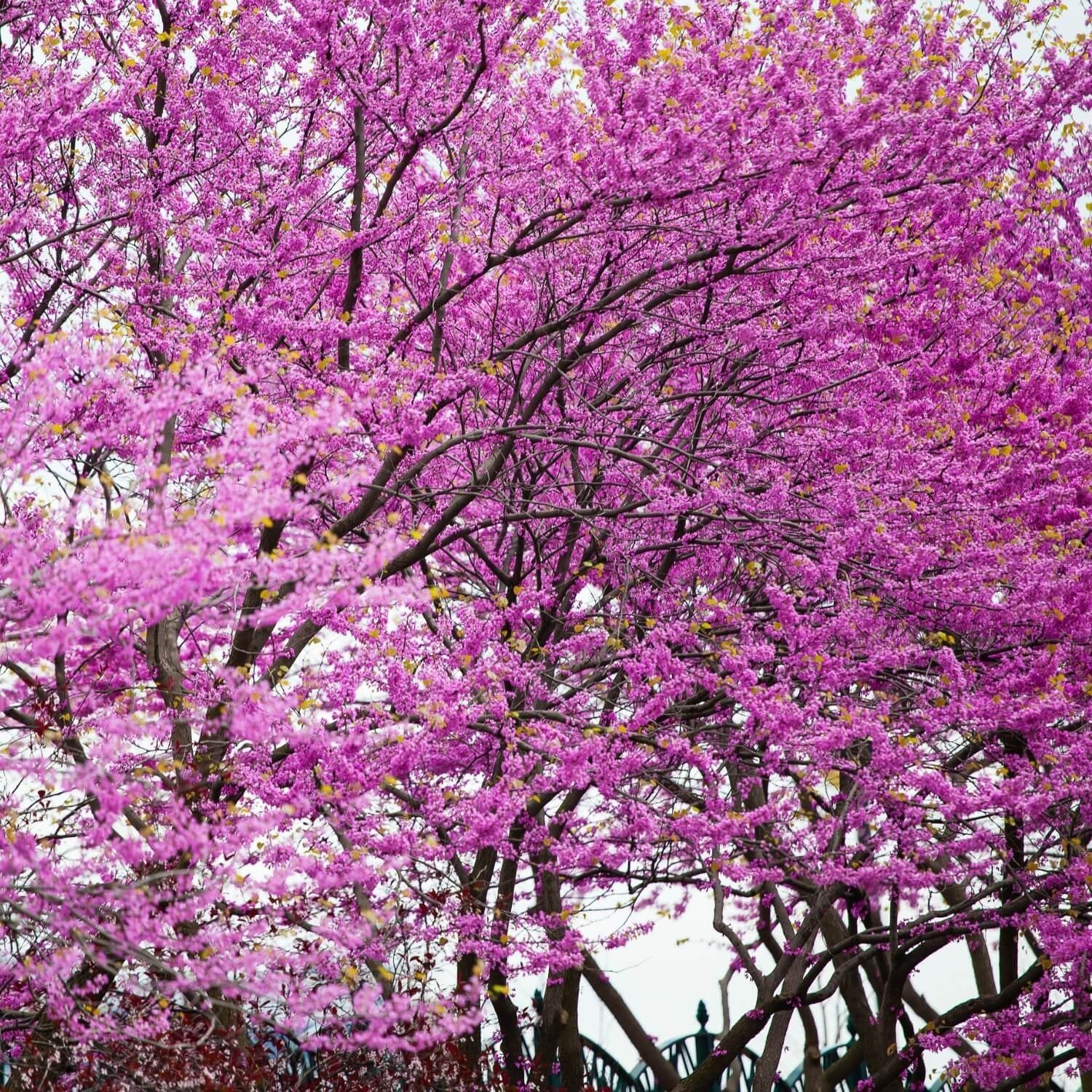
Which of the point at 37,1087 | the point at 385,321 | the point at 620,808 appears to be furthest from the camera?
the point at 385,321

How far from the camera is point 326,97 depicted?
31.8 feet

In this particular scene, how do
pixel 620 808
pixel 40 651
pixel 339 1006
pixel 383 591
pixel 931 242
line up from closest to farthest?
pixel 40 651
pixel 383 591
pixel 339 1006
pixel 620 808
pixel 931 242

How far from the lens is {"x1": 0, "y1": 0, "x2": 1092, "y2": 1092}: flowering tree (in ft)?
24.1

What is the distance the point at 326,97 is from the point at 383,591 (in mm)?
5824

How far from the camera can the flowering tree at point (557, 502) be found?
7355mm

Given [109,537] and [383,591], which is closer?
[109,537]

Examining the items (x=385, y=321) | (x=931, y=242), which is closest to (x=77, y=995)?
(x=385, y=321)

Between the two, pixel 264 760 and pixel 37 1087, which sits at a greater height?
pixel 264 760

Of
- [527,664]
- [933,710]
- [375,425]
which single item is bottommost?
[933,710]

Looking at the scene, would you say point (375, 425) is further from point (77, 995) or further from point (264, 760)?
point (77, 995)

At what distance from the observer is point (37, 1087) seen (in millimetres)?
6930

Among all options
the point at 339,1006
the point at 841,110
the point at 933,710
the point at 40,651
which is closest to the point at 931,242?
the point at 841,110

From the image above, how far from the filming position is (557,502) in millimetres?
11391

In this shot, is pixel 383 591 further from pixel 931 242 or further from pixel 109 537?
pixel 931 242
